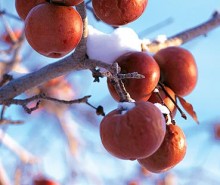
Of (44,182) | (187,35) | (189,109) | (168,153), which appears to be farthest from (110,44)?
(44,182)

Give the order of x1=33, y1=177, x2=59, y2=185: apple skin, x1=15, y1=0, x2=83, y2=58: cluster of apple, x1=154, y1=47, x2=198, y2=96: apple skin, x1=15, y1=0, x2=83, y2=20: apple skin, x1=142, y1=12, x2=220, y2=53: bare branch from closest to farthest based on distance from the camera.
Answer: x1=15, y1=0, x2=83, y2=58: cluster of apple, x1=15, y1=0, x2=83, y2=20: apple skin, x1=154, y1=47, x2=198, y2=96: apple skin, x1=142, y1=12, x2=220, y2=53: bare branch, x1=33, y1=177, x2=59, y2=185: apple skin

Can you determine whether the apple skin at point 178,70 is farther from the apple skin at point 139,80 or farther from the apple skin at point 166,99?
the apple skin at point 139,80

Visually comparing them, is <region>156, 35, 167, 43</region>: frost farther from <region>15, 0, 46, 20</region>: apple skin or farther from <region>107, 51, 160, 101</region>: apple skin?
<region>15, 0, 46, 20</region>: apple skin

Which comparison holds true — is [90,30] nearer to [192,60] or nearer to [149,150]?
[192,60]

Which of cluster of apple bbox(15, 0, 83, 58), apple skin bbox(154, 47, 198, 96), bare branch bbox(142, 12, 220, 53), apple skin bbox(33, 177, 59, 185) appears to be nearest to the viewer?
cluster of apple bbox(15, 0, 83, 58)

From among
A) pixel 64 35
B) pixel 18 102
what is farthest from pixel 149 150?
pixel 18 102

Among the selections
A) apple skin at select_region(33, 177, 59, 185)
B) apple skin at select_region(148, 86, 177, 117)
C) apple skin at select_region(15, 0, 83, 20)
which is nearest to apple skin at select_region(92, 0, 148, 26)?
apple skin at select_region(15, 0, 83, 20)

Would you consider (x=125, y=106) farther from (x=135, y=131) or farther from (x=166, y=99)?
(x=166, y=99)
